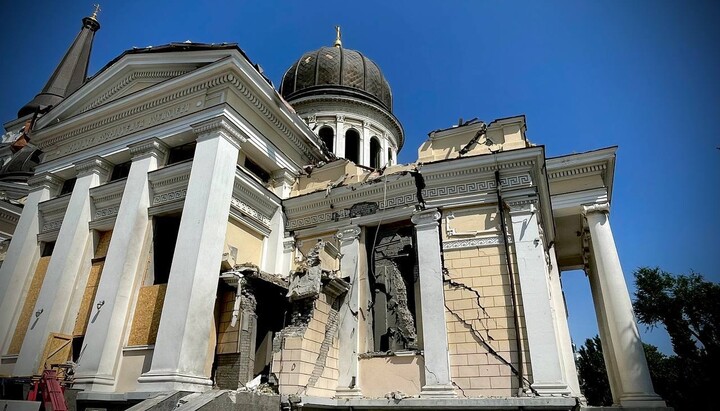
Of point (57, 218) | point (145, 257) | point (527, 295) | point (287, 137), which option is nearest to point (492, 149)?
point (527, 295)

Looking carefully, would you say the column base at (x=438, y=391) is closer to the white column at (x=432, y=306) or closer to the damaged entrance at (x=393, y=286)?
the white column at (x=432, y=306)

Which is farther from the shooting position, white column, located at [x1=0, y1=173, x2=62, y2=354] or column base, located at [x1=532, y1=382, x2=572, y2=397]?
white column, located at [x1=0, y1=173, x2=62, y2=354]

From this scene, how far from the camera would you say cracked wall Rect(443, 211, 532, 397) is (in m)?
8.57

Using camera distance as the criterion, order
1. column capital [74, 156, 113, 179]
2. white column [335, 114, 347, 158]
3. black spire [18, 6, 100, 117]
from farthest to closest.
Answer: black spire [18, 6, 100, 117] → white column [335, 114, 347, 158] → column capital [74, 156, 113, 179]

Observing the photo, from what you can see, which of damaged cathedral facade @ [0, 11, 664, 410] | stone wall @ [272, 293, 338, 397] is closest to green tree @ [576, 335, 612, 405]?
damaged cathedral facade @ [0, 11, 664, 410]

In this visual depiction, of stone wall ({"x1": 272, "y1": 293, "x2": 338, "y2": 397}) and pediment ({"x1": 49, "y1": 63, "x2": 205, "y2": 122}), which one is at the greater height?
pediment ({"x1": 49, "y1": 63, "x2": 205, "y2": 122})

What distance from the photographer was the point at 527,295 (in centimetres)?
886

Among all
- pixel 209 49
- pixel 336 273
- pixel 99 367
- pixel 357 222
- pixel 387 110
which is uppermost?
pixel 387 110

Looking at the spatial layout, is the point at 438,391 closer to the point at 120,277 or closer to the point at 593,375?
the point at 120,277

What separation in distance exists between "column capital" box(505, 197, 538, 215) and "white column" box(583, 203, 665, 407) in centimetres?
565

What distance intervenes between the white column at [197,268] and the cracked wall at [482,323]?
5.35 metres

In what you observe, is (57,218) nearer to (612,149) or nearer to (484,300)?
(484,300)

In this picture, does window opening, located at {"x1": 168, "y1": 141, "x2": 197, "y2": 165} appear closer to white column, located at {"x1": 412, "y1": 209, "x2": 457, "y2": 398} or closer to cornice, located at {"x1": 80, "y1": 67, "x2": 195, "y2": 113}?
cornice, located at {"x1": 80, "y1": 67, "x2": 195, "y2": 113}

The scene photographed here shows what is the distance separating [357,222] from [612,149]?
347 inches
